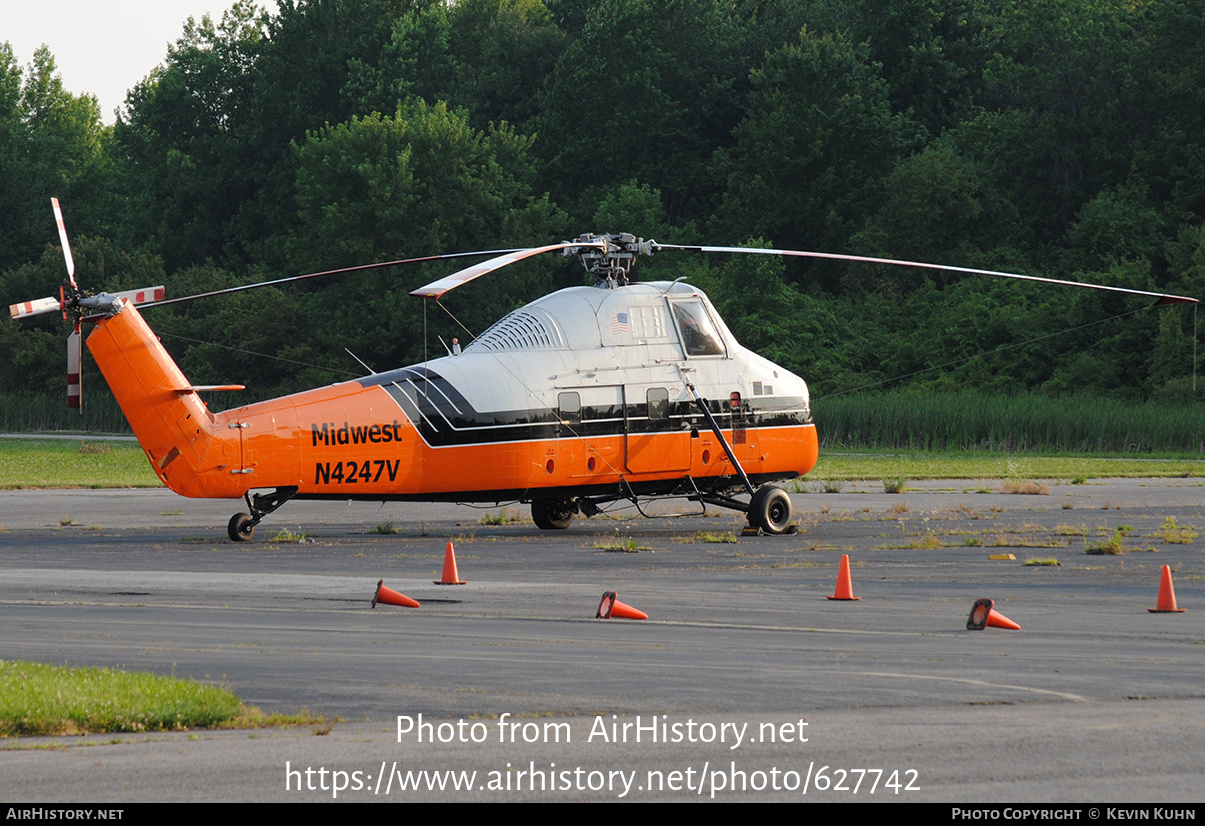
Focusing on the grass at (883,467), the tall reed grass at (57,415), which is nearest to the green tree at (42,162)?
the tall reed grass at (57,415)

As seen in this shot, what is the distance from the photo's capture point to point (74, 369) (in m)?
20.1

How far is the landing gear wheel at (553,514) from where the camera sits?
25234mm

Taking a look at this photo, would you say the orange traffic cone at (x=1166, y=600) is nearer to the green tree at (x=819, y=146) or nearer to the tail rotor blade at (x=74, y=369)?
the tail rotor blade at (x=74, y=369)

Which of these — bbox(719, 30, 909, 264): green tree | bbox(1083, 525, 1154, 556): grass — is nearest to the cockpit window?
bbox(1083, 525, 1154, 556): grass

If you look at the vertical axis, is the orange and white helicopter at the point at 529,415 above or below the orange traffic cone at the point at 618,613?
above

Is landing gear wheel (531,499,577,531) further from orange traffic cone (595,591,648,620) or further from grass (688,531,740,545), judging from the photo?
orange traffic cone (595,591,648,620)

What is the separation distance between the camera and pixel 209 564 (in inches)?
768

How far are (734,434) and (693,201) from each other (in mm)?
69345

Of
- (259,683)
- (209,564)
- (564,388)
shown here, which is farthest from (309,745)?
(564,388)

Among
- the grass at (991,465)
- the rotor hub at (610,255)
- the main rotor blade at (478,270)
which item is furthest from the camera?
the grass at (991,465)

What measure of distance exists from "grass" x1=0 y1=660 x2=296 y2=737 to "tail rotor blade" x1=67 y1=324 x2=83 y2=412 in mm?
9408

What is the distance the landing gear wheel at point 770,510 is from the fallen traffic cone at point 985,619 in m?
10.4

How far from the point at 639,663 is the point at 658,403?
1266 centimetres

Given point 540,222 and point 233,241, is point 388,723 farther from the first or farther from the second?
point 233,241
